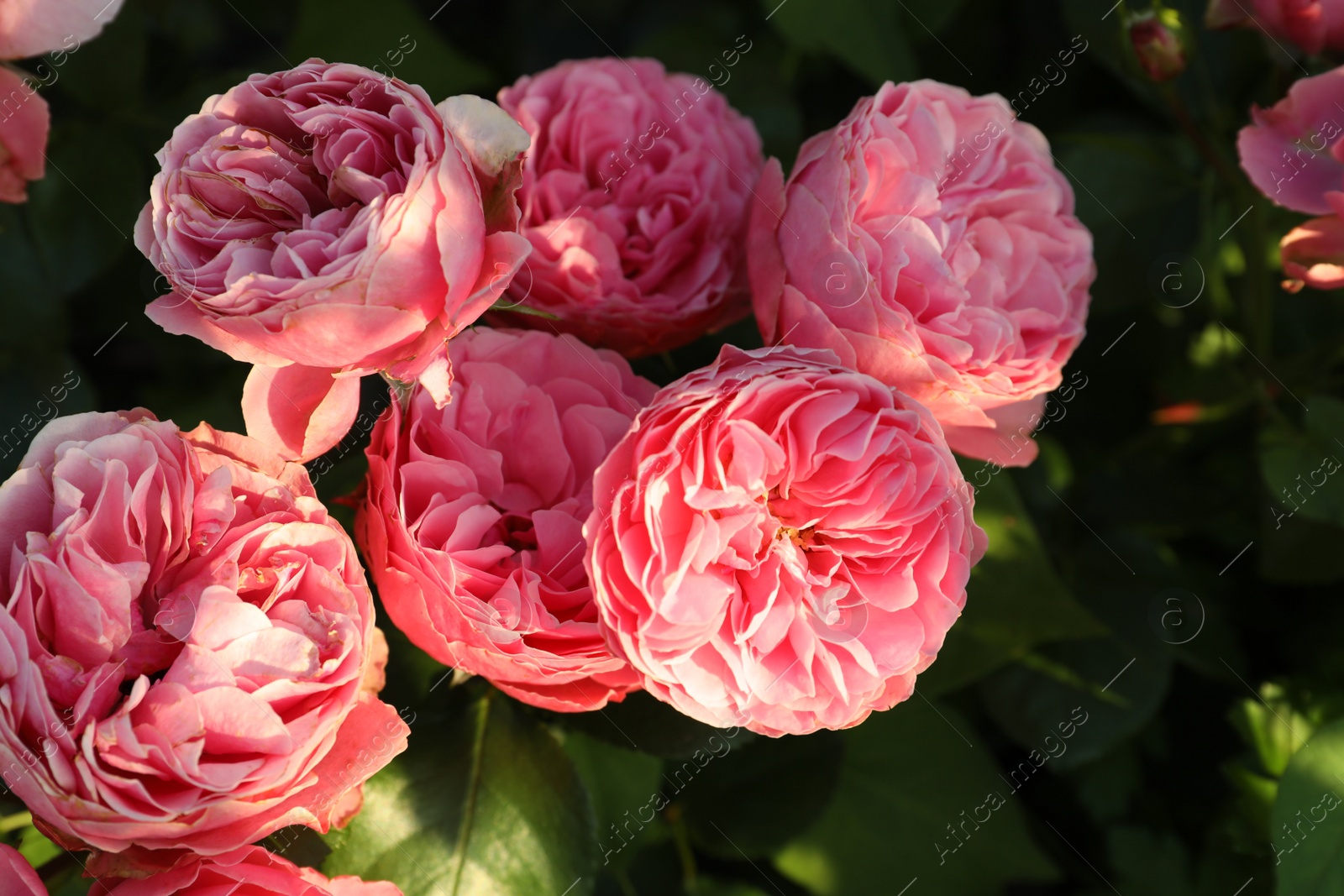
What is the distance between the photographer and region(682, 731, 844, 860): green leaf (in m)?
0.87

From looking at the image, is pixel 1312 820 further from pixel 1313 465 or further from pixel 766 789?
pixel 766 789

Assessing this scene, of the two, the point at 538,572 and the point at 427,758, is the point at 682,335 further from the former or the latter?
the point at 427,758

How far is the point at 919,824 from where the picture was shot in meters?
0.99

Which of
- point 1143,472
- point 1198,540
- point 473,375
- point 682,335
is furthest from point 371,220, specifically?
point 1198,540

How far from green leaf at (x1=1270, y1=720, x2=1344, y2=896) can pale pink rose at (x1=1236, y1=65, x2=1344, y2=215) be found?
37 cm

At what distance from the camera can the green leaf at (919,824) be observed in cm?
98

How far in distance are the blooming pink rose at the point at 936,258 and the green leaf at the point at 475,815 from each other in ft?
1.04

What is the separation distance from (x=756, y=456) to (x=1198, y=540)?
835 mm

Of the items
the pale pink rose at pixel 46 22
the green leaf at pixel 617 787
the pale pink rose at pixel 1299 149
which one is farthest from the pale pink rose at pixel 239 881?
the pale pink rose at pixel 1299 149

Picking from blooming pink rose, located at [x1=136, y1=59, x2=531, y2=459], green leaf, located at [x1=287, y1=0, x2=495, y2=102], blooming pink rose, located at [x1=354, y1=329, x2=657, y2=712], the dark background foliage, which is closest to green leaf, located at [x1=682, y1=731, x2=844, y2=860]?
the dark background foliage

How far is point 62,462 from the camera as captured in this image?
49 centimetres

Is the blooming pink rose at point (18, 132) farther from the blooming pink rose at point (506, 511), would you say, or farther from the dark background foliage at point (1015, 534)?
the blooming pink rose at point (506, 511)

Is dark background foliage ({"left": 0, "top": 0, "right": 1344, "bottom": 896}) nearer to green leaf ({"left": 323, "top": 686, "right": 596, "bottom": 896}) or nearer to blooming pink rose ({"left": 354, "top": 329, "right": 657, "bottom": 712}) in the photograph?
green leaf ({"left": 323, "top": 686, "right": 596, "bottom": 896})

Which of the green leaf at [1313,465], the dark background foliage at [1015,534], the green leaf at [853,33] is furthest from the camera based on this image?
the green leaf at [853,33]
